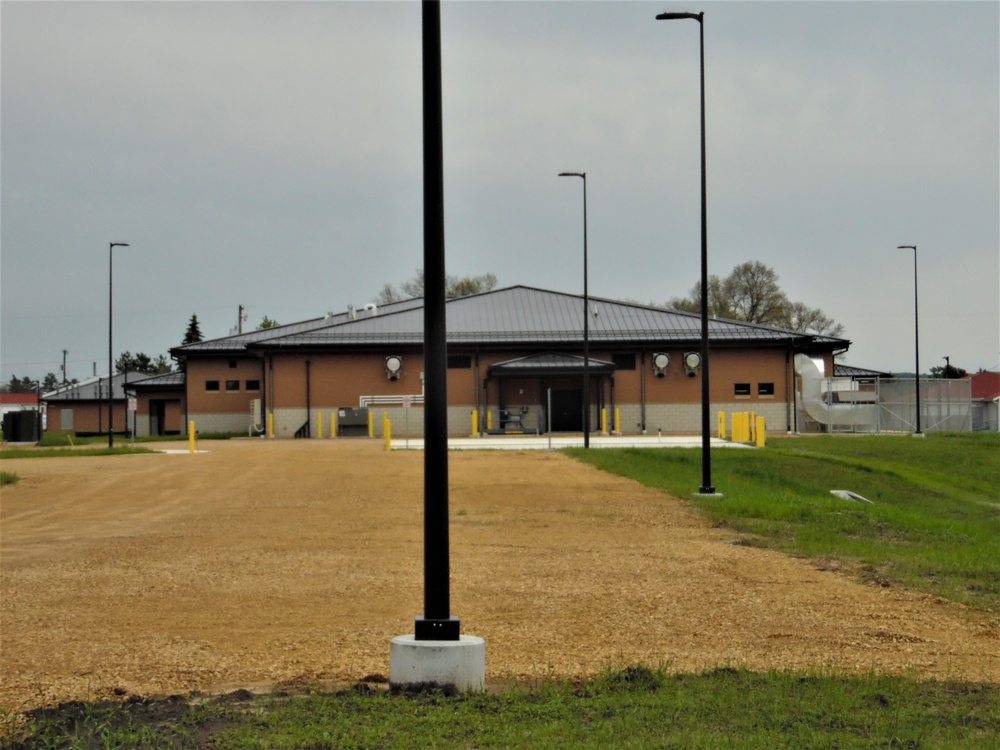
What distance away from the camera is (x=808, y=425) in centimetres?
5397

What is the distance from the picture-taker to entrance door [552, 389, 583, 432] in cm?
5388

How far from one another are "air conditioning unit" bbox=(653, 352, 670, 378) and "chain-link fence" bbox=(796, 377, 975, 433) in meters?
6.60

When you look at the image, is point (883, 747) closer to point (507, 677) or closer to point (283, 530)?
point (507, 677)

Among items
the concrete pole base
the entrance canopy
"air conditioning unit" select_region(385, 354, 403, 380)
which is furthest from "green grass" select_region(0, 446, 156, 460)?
the concrete pole base

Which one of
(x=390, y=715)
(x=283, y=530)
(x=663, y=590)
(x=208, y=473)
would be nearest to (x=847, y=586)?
(x=663, y=590)

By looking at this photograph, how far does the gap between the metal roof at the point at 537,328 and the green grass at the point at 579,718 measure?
4533 centimetres

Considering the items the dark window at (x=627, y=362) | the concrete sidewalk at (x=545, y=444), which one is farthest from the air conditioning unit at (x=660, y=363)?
the concrete sidewalk at (x=545, y=444)

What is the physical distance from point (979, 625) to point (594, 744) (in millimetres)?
5302

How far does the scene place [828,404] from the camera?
170 feet

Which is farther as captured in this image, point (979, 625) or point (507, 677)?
point (979, 625)

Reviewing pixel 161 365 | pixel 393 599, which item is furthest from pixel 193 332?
pixel 393 599

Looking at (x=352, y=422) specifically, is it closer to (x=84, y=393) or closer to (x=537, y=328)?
(x=537, y=328)

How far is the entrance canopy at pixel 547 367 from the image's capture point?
166 ft

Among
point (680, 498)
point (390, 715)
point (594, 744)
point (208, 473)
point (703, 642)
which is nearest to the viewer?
point (594, 744)
